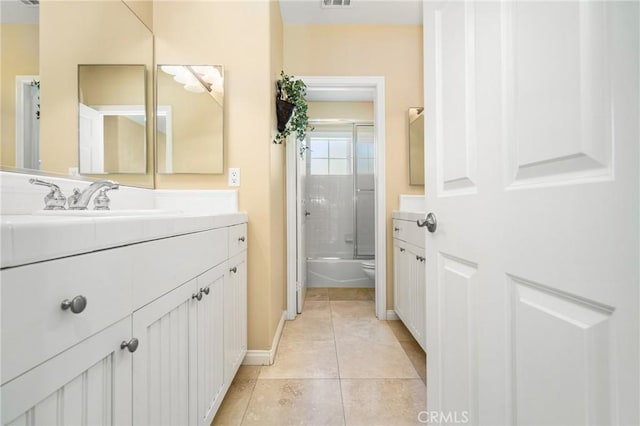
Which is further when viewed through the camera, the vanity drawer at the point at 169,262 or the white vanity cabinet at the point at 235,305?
the white vanity cabinet at the point at 235,305

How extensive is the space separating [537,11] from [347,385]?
173cm

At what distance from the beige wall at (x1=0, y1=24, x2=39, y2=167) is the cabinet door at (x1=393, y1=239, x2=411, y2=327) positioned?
2.15 meters

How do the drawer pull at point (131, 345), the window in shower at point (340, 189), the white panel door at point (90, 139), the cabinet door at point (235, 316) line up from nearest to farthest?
the drawer pull at point (131, 345), the white panel door at point (90, 139), the cabinet door at point (235, 316), the window in shower at point (340, 189)

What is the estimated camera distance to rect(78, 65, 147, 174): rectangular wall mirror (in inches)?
52.0

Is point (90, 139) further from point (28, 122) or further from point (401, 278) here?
point (401, 278)

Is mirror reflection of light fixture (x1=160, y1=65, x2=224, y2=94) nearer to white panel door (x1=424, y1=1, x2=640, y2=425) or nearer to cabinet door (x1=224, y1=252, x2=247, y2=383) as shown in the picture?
cabinet door (x1=224, y1=252, x2=247, y2=383)

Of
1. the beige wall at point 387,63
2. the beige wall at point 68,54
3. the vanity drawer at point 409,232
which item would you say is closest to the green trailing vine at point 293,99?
the beige wall at point 387,63

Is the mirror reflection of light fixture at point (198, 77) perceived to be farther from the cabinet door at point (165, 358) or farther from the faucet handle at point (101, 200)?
the cabinet door at point (165, 358)

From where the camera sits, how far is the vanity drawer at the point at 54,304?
41 centimetres

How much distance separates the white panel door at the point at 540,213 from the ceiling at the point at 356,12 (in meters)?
1.71

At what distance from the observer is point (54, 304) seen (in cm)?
48

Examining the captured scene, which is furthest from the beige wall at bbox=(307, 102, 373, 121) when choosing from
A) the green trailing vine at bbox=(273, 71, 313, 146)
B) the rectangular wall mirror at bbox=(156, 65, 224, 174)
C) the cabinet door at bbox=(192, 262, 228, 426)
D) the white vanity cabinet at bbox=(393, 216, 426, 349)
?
the cabinet door at bbox=(192, 262, 228, 426)

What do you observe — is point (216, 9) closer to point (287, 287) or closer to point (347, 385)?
point (287, 287)

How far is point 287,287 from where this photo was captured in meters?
2.56
